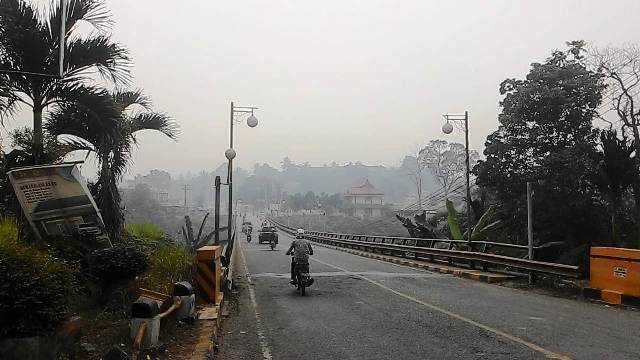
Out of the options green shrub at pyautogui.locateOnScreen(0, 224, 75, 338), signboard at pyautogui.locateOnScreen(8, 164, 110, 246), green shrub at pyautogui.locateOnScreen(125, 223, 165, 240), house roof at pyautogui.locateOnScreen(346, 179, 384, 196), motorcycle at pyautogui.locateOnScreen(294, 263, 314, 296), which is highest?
house roof at pyautogui.locateOnScreen(346, 179, 384, 196)

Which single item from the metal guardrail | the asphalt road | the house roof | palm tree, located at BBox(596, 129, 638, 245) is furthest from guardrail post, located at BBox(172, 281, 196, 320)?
the house roof

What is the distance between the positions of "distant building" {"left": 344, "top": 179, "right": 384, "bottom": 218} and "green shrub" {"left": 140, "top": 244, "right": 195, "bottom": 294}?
345ft

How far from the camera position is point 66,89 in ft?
32.1

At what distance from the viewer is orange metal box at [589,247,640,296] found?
36.6 feet

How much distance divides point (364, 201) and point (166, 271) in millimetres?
115061

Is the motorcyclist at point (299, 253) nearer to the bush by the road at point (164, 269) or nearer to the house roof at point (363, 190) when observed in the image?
the bush by the road at point (164, 269)

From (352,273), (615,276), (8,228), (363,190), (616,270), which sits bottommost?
(352,273)

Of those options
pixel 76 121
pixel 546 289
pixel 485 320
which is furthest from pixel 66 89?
pixel 546 289

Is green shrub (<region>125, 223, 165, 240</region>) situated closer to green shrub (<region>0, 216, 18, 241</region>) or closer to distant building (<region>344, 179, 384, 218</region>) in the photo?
green shrub (<region>0, 216, 18, 241</region>)

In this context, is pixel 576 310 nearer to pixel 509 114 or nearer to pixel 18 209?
pixel 18 209

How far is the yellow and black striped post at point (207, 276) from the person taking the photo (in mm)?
10141

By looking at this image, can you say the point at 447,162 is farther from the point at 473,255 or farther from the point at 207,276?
the point at 207,276

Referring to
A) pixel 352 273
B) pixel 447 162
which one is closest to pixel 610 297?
pixel 352 273

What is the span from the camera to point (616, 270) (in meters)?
11.7
